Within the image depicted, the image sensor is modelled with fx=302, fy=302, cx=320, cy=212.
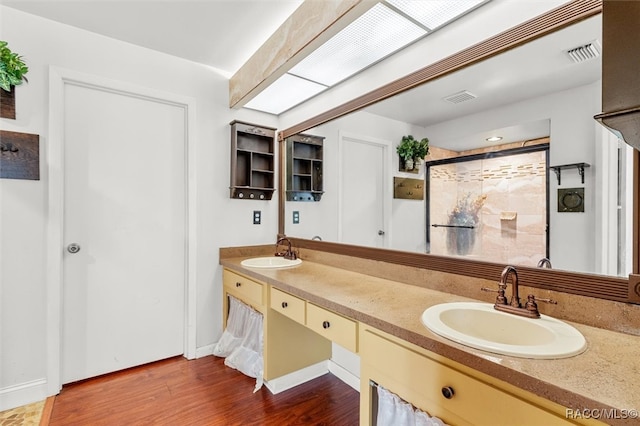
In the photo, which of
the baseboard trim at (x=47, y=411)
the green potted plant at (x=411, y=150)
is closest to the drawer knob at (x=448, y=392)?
the green potted plant at (x=411, y=150)

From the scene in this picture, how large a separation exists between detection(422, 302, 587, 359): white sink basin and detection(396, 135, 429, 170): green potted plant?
88 centimetres

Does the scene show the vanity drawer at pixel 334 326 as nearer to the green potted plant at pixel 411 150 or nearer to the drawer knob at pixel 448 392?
the drawer knob at pixel 448 392

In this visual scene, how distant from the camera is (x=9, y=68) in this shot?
1.75m

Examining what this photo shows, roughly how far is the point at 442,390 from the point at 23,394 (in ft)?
8.14

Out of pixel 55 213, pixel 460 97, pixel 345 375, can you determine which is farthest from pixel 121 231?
pixel 460 97

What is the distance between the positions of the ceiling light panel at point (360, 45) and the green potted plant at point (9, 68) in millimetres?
1628

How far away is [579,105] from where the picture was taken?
119cm

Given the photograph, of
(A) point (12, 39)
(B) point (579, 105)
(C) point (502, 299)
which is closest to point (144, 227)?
(A) point (12, 39)

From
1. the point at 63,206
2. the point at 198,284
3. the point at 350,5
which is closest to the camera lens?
the point at 350,5

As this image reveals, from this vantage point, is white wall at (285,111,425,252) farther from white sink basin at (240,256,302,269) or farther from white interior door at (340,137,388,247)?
white sink basin at (240,256,302,269)

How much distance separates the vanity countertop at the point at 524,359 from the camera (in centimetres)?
70

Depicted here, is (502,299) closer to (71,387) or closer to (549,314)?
(549,314)

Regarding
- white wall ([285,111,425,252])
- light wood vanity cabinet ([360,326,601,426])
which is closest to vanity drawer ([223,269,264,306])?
white wall ([285,111,425,252])

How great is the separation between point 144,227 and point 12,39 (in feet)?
4.59
